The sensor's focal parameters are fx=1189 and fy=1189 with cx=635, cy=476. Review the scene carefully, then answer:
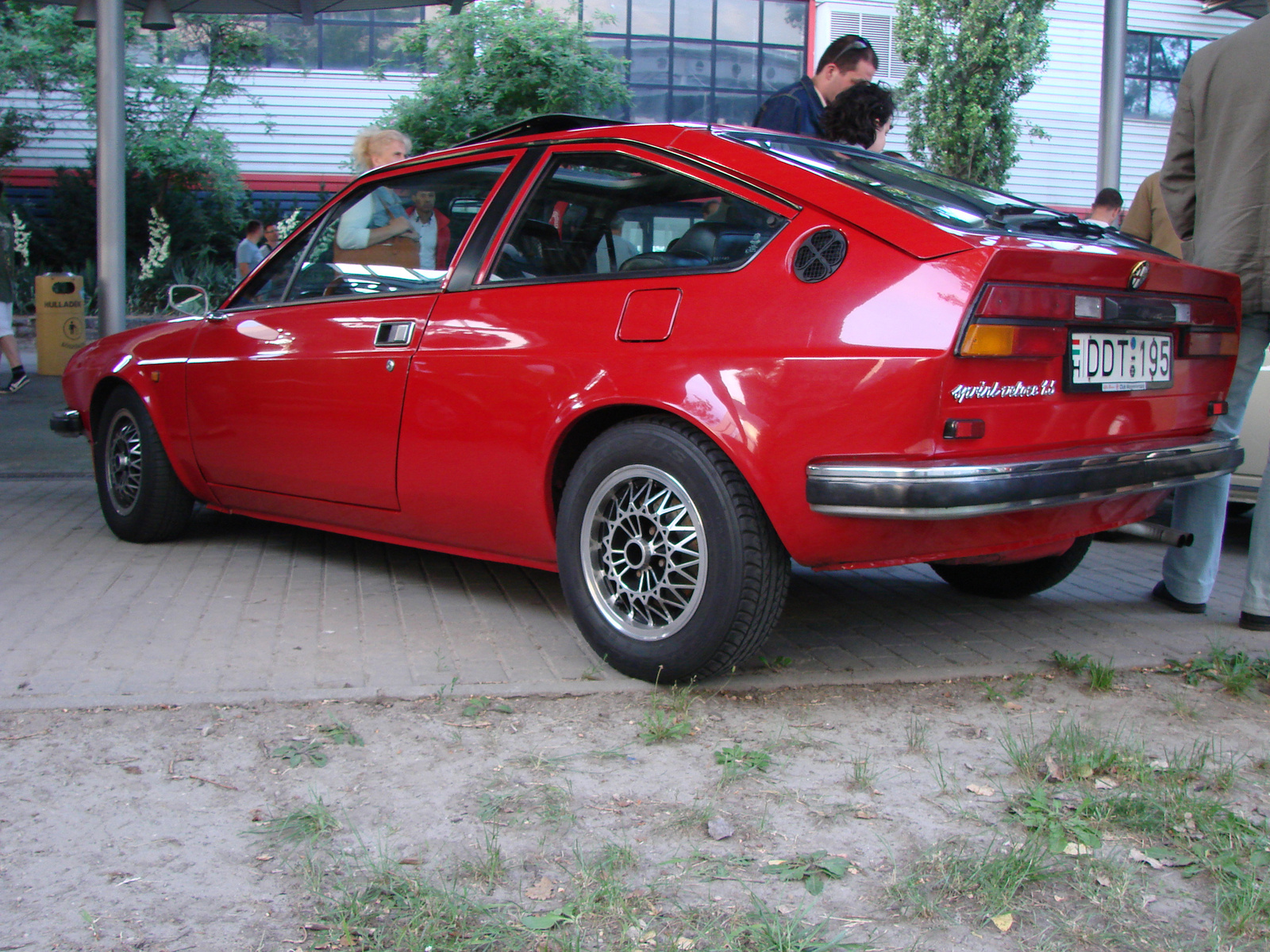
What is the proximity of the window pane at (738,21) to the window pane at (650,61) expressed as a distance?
1085 millimetres

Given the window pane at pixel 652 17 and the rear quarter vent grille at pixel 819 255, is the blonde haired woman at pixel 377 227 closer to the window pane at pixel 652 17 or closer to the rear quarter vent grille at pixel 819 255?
the rear quarter vent grille at pixel 819 255

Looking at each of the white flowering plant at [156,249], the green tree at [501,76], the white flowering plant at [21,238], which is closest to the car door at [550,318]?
the green tree at [501,76]

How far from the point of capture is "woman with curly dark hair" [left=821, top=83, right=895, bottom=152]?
16.1 ft

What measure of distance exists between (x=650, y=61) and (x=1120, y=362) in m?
19.8

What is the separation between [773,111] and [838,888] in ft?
12.4

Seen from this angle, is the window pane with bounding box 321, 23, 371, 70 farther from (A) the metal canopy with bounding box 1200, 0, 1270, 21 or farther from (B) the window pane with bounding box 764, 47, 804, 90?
(A) the metal canopy with bounding box 1200, 0, 1270, 21

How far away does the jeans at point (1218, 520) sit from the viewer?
13.3 feet

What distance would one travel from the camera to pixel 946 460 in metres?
2.87

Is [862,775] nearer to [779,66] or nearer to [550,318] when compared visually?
[550,318]

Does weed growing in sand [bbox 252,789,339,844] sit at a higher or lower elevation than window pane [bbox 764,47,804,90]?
lower

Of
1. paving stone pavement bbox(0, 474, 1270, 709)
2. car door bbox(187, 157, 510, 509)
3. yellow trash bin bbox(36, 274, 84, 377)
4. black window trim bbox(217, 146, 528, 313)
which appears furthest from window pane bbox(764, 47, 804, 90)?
car door bbox(187, 157, 510, 509)

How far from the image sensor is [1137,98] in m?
23.5

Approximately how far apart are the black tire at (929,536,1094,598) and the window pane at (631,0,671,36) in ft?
62.1

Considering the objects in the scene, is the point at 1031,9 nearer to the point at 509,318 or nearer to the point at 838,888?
the point at 509,318
